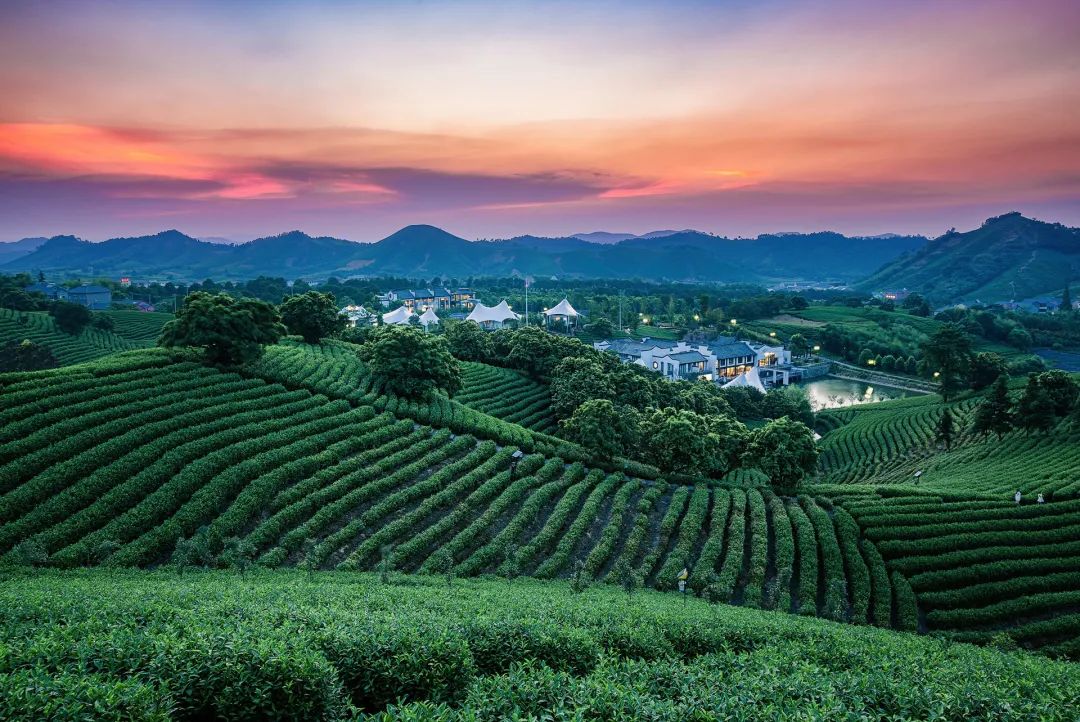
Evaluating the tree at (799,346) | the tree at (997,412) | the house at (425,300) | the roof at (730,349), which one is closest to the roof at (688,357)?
the roof at (730,349)

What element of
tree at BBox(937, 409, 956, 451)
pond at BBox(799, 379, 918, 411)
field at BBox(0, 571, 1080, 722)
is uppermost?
field at BBox(0, 571, 1080, 722)

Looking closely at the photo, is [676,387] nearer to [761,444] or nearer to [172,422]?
[761,444]

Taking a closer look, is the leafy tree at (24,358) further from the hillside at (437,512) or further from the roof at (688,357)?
the roof at (688,357)

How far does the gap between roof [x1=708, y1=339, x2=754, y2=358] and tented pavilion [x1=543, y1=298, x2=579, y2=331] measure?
27806mm

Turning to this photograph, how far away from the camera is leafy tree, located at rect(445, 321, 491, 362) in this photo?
54.6 meters

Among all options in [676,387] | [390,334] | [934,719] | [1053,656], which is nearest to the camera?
[934,719]

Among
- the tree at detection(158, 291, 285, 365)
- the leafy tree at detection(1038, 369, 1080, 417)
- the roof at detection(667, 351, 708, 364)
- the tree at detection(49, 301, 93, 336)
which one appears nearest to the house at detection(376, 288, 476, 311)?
the roof at detection(667, 351, 708, 364)

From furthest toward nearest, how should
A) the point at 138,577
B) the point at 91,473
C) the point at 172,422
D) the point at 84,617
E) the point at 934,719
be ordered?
the point at 172,422, the point at 91,473, the point at 138,577, the point at 84,617, the point at 934,719

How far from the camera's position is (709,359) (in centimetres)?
8094

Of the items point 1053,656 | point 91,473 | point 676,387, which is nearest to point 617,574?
point 1053,656

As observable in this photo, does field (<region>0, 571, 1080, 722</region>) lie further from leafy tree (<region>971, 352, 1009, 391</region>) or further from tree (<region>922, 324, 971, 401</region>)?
leafy tree (<region>971, 352, 1009, 391</region>)

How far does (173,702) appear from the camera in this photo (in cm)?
539

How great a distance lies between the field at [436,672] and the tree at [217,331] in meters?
22.7

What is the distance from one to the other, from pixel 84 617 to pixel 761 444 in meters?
29.4
